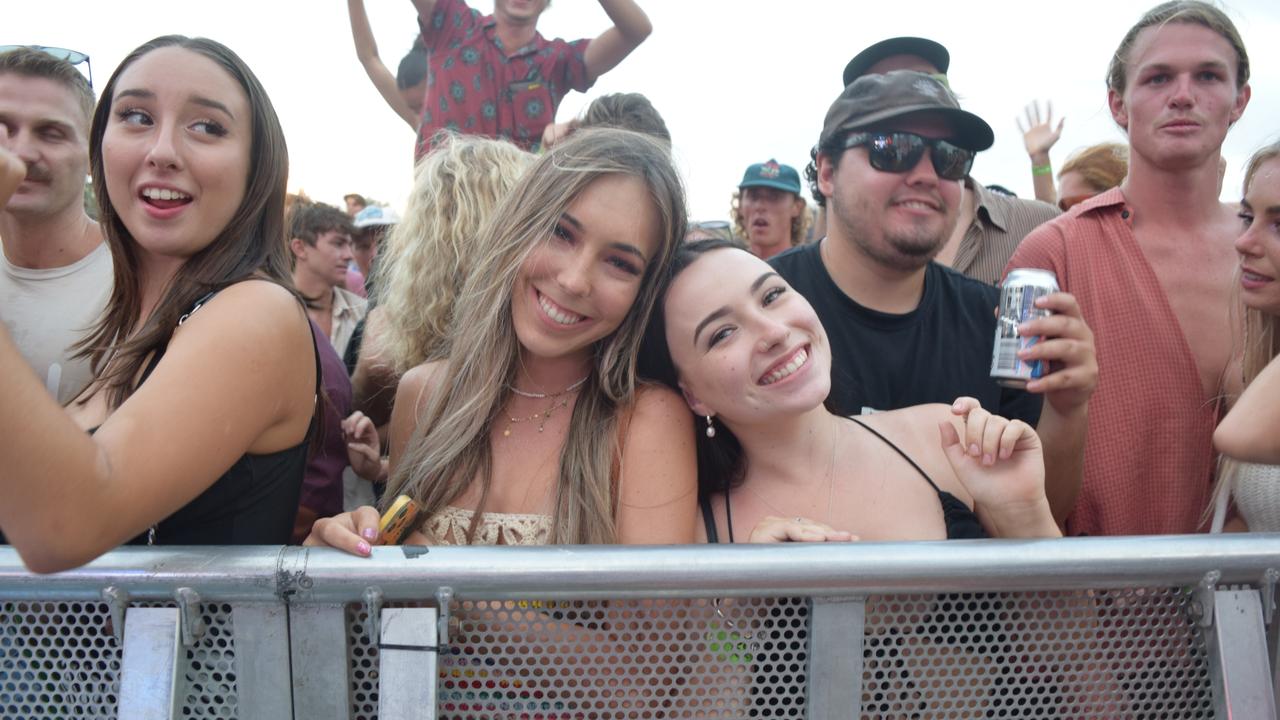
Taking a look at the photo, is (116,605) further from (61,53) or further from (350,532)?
(61,53)

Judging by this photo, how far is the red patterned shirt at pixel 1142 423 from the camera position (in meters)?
2.50

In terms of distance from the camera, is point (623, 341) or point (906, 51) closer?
point (623, 341)

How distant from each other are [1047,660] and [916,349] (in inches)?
48.6

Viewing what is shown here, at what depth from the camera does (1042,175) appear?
5.30 m

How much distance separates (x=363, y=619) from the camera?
54.1 inches

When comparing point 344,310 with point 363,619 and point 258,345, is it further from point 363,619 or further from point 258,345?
point 363,619

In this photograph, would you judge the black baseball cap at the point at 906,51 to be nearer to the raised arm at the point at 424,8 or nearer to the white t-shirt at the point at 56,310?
the raised arm at the point at 424,8

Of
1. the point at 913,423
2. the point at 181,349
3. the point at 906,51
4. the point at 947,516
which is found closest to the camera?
the point at 181,349

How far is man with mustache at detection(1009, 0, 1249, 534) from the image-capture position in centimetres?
250

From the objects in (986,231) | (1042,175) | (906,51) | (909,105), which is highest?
(906,51)

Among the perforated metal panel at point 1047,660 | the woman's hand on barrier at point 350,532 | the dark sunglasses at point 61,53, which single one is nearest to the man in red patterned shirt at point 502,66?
the dark sunglasses at point 61,53

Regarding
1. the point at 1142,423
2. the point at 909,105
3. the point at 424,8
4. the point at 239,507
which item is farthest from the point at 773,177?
the point at 239,507

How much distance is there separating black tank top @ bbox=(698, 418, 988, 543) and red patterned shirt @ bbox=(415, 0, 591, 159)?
2531mm

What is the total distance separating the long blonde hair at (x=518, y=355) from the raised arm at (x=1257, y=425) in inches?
50.3
